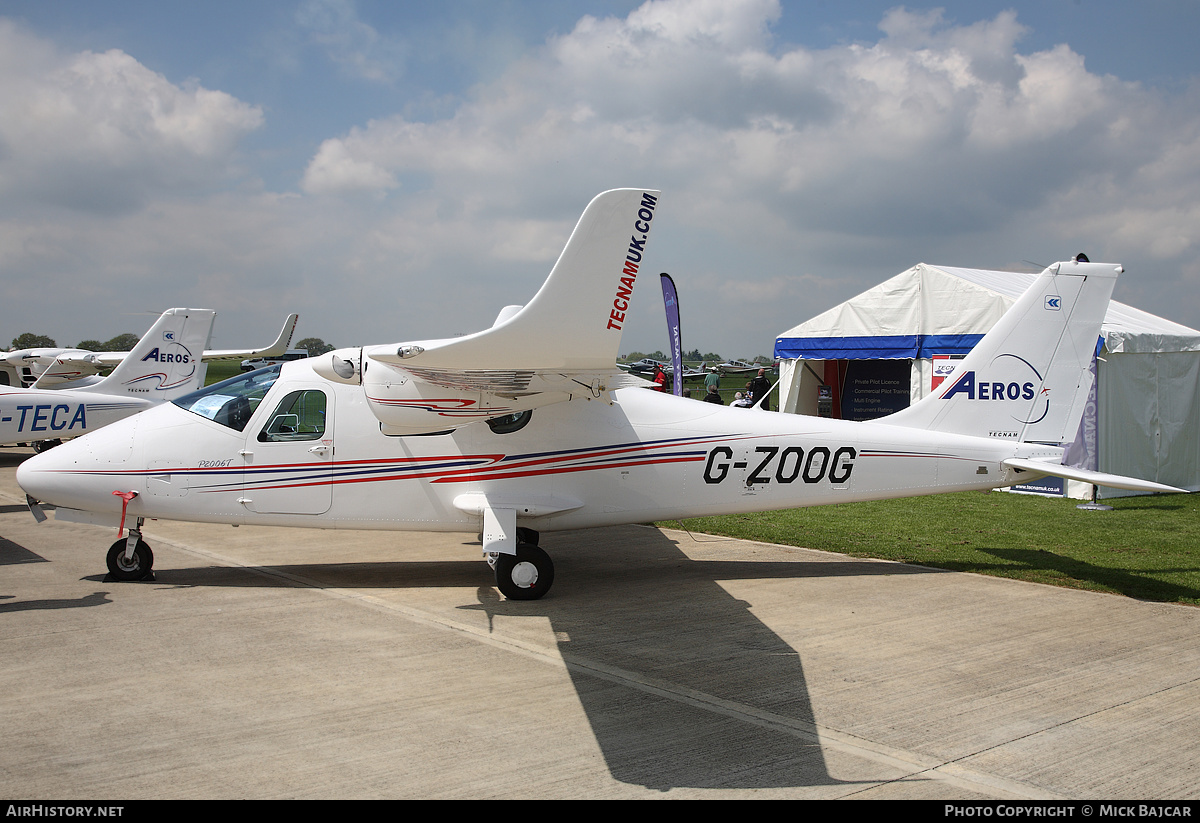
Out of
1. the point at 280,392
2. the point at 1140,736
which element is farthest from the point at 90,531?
the point at 1140,736

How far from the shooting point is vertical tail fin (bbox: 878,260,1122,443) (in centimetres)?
834

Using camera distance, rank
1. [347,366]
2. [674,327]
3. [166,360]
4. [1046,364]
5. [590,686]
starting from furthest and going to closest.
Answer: [166,360], [674,327], [1046,364], [347,366], [590,686]

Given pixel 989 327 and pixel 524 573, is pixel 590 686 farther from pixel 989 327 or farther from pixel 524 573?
pixel 989 327

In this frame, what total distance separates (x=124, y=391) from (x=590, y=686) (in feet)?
58.3

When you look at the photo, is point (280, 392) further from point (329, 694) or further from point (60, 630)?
point (329, 694)

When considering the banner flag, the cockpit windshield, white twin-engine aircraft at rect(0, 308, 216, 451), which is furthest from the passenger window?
white twin-engine aircraft at rect(0, 308, 216, 451)

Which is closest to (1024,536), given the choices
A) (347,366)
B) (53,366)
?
(347,366)

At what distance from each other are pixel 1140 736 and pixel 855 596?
127 inches

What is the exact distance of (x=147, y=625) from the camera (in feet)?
21.1

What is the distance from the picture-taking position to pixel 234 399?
25.9ft

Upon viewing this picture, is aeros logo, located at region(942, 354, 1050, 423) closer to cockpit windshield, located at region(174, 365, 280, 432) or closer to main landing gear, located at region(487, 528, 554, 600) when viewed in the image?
main landing gear, located at region(487, 528, 554, 600)

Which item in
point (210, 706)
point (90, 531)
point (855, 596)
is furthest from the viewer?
point (90, 531)

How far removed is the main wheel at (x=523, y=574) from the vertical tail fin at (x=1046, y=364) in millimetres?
4683

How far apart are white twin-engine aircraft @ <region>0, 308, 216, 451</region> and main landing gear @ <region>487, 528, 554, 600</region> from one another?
12970mm
